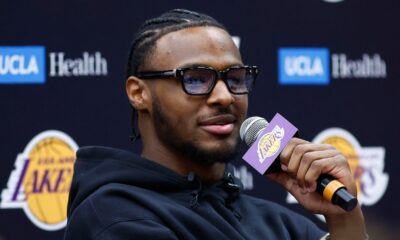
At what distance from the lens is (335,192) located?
1234mm

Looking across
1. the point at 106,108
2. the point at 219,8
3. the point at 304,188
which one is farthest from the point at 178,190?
the point at 219,8

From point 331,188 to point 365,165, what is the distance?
1.61m

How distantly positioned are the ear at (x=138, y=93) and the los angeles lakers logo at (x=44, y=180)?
1.00m

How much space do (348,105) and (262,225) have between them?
129 cm

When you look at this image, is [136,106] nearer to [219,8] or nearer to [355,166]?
[219,8]

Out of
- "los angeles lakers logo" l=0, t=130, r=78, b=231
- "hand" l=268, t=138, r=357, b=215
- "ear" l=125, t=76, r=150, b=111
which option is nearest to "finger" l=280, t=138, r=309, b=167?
"hand" l=268, t=138, r=357, b=215

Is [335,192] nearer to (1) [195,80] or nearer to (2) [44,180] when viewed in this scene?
(1) [195,80]

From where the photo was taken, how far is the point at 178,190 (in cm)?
151

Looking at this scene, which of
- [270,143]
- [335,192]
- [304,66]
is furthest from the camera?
[304,66]

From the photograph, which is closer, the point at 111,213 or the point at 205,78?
the point at 111,213

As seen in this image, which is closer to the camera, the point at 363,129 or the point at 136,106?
the point at 136,106

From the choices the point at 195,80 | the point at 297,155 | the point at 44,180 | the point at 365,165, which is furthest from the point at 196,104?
the point at 365,165

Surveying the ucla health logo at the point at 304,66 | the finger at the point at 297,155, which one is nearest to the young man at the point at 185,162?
the finger at the point at 297,155

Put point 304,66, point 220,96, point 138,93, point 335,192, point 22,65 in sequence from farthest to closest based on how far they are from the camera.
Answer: point 304,66 → point 22,65 → point 138,93 → point 220,96 → point 335,192
